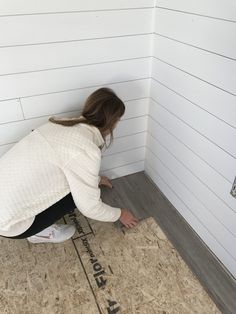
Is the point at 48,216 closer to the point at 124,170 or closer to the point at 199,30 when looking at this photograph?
the point at 124,170

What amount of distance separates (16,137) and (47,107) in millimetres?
248

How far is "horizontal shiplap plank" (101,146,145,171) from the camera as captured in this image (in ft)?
6.47

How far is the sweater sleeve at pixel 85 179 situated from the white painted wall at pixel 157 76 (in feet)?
1.70

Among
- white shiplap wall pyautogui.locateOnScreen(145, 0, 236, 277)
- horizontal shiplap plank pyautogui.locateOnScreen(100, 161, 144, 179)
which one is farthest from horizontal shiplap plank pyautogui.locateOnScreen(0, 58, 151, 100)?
horizontal shiplap plank pyautogui.locateOnScreen(100, 161, 144, 179)

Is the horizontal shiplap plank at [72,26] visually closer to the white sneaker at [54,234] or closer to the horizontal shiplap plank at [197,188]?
the horizontal shiplap plank at [197,188]

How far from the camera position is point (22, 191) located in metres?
1.21

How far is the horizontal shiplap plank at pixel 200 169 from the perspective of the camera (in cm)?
134

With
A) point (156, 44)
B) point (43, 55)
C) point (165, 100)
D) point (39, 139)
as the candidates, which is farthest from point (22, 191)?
point (156, 44)

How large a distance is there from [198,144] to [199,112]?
166mm

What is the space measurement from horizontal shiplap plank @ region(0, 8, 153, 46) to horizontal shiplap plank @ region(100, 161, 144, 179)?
35.9 inches

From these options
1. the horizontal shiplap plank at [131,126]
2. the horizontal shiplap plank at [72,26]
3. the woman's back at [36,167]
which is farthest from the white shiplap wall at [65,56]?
the woman's back at [36,167]

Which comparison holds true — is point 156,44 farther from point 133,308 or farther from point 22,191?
point 133,308

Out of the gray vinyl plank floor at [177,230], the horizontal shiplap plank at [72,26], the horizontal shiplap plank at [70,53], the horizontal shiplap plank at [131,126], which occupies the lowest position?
the gray vinyl plank floor at [177,230]

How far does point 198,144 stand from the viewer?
143 cm
